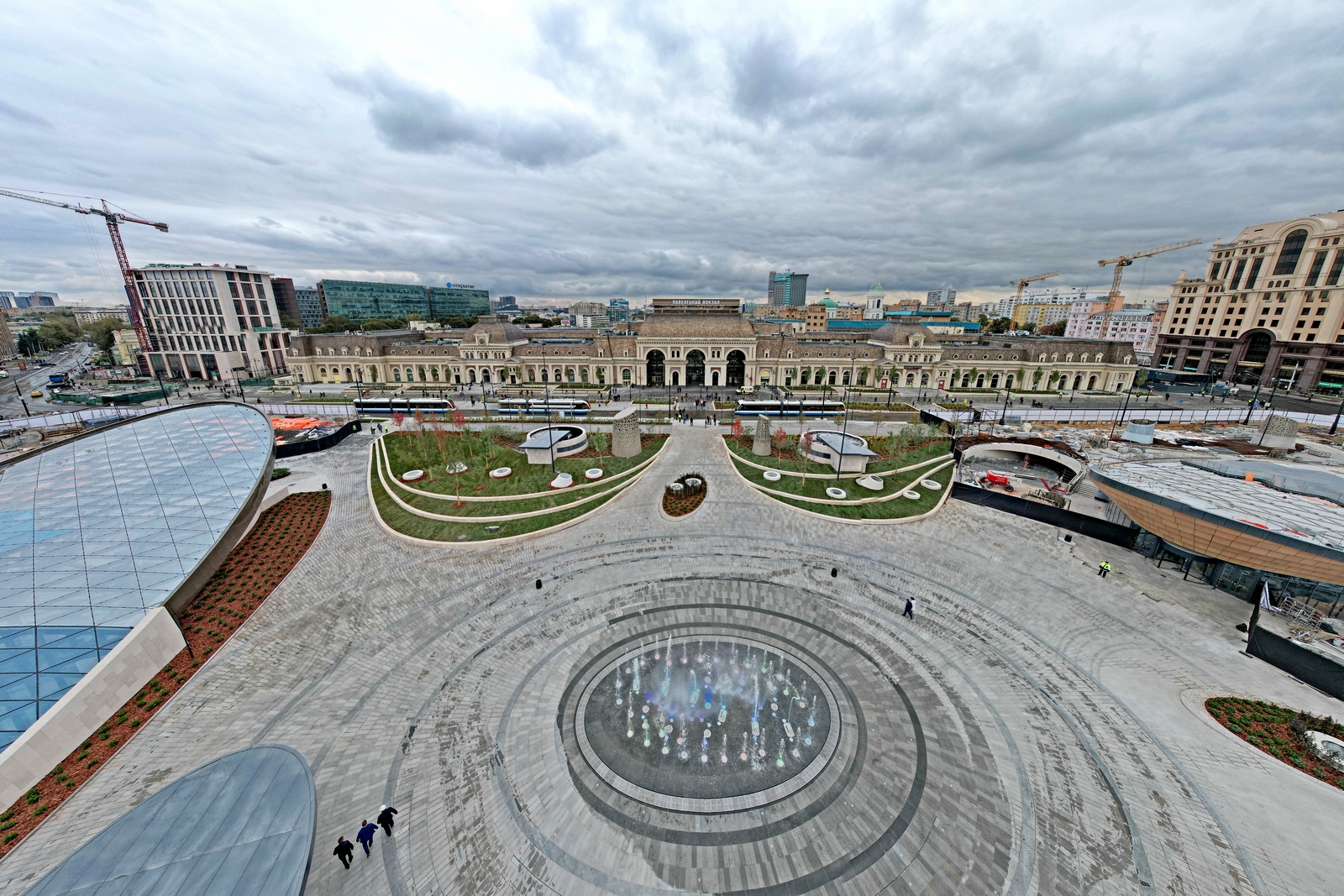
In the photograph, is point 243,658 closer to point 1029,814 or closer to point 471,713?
point 471,713

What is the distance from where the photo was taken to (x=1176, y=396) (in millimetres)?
71312

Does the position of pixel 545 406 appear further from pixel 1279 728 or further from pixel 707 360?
pixel 1279 728

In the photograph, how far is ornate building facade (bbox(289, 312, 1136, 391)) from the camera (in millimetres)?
76250

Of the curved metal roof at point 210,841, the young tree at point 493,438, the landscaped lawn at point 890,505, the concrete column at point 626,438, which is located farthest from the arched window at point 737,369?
the curved metal roof at point 210,841

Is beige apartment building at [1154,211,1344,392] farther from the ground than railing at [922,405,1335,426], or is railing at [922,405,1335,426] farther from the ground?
beige apartment building at [1154,211,1344,392]

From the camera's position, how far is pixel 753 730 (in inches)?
610

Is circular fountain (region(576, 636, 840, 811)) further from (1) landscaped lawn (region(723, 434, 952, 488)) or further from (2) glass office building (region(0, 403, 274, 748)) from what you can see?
(1) landscaped lawn (region(723, 434, 952, 488))

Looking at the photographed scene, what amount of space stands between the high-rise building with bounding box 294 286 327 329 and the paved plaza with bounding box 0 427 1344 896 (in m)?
198

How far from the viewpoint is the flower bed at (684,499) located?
30.8 m

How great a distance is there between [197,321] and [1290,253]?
7531 inches

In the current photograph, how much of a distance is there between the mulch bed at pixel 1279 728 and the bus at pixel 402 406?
64831 millimetres

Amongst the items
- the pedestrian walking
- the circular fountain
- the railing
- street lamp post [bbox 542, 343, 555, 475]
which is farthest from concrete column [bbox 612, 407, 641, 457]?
the railing

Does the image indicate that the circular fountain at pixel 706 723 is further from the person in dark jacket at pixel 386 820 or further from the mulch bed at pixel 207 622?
the mulch bed at pixel 207 622

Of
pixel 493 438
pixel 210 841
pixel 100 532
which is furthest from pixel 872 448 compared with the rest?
pixel 100 532
